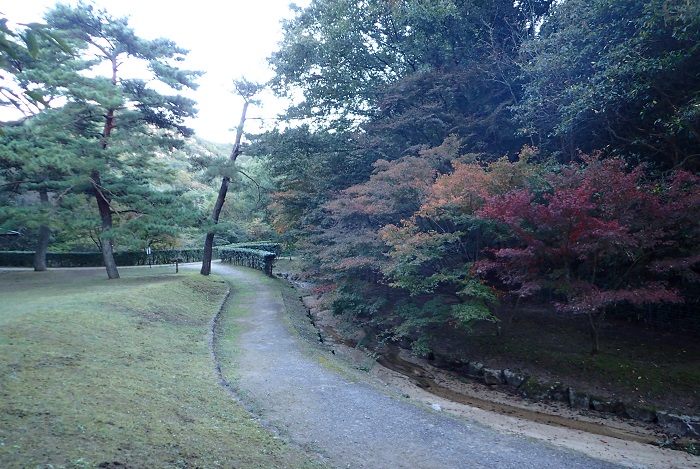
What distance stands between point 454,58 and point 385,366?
12.1 meters

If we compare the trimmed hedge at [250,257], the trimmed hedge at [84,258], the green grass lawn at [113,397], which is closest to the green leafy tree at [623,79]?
the green grass lawn at [113,397]

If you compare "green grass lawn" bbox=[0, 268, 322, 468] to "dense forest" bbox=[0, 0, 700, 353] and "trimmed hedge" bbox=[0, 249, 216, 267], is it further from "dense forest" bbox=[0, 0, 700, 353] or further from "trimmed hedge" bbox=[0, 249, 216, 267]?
"trimmed hedge" bbox=[0, 249, 216, 267]

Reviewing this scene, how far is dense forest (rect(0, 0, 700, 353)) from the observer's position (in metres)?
8.09

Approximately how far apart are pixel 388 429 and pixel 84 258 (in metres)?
25.9

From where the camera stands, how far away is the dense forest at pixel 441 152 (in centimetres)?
809

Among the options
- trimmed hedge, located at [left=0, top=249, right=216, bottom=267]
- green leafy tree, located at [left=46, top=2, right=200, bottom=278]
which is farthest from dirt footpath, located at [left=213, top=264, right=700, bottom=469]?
trimmed hedge, located at [left=0, top=249, right=216, bottom=267]

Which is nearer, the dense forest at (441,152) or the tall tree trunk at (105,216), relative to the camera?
the dense forest at (441,152)

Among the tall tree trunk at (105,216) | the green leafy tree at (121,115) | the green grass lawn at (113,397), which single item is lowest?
the green grass lawn at (113,397)

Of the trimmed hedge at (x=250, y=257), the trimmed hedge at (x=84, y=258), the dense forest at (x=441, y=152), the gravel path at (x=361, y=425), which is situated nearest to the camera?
the gravel path at (x=361, y=425)

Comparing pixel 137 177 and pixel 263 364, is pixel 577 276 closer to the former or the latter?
pixel 263 364

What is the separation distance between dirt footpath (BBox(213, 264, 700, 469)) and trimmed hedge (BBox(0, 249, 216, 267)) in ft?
53.0

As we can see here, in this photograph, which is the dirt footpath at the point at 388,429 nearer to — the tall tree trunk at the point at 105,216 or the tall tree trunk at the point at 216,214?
the tall tree trunk at the point at 105,216

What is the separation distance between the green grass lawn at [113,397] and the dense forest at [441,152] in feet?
9.18

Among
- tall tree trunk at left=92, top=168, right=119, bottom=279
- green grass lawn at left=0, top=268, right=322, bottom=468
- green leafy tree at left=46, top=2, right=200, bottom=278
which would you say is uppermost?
green leafy tree at left=46, top=2, right=200, bottom=278
